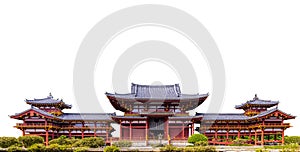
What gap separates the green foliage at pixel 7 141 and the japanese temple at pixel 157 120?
7.25 m

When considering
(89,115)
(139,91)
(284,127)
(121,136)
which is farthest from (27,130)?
(284,127)

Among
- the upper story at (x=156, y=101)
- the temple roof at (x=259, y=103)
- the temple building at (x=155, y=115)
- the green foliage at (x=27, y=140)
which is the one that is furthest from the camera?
the temple roof at (x=259, y=103)

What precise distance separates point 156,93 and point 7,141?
2277 centimetres

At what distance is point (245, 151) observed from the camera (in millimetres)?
35656

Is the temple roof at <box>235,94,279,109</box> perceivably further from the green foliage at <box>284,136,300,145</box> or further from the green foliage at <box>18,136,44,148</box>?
the green foliage at <box>18,136,44,148</box>

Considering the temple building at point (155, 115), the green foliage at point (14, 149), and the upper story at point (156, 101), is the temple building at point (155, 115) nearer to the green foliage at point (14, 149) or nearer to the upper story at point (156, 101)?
the upper story at point (156, 101)

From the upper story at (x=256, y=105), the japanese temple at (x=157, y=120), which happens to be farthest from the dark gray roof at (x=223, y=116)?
the upper story at (x=256, y=105)

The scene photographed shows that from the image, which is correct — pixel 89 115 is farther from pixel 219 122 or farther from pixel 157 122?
pixel 219 122

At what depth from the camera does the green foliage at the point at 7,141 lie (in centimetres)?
3600

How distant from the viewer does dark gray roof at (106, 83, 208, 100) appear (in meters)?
46.4

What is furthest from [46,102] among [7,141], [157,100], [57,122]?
[157,100]

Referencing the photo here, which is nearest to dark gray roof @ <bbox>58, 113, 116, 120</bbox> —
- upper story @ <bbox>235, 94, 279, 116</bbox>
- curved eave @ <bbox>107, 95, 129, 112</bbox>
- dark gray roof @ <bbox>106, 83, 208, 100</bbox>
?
curved eave @ <bbox>107, 95, 129, 112</bbox>

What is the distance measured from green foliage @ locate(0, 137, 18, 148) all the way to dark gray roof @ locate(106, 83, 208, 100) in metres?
14.6

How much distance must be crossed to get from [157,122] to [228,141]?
444 inches
